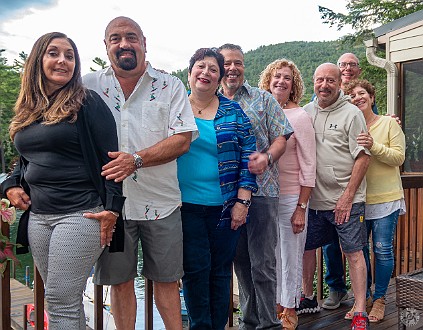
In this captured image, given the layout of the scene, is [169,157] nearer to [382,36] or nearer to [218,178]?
[218,178]

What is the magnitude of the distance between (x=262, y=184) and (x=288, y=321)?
0.86 meters

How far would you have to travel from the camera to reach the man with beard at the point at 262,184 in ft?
7.86

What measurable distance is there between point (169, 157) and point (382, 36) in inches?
210

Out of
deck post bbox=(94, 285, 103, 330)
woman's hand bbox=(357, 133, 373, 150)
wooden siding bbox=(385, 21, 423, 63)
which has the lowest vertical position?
deck post bbox=(94, 285, 103, 330)

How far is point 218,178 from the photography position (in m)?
2.20

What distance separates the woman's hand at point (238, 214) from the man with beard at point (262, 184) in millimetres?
184

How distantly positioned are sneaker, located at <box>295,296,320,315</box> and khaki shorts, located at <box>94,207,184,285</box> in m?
1.25

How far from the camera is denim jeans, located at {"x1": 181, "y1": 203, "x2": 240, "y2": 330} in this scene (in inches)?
85.4

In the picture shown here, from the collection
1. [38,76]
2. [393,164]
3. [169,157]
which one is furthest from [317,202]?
[38,76]

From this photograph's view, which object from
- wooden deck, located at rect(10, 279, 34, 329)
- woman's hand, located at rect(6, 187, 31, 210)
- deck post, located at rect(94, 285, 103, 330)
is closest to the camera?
woman's hand, located at rect(6, 187, 31, 210)

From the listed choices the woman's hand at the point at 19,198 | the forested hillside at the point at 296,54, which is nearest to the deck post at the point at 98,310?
the woman's hand at the point at 19,198

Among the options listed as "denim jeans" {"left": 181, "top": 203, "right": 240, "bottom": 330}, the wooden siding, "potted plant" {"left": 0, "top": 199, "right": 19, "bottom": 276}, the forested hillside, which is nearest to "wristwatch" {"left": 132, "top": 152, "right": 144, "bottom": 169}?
"denim jeans" {"left": 181, "top": 203, "right": 240, "bottom": 330}

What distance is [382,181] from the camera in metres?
2.85

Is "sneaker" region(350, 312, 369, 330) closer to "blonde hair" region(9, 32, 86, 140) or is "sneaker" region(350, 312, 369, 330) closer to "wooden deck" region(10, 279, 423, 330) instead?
"wooden deck" region(10, 279, 423, 330)
